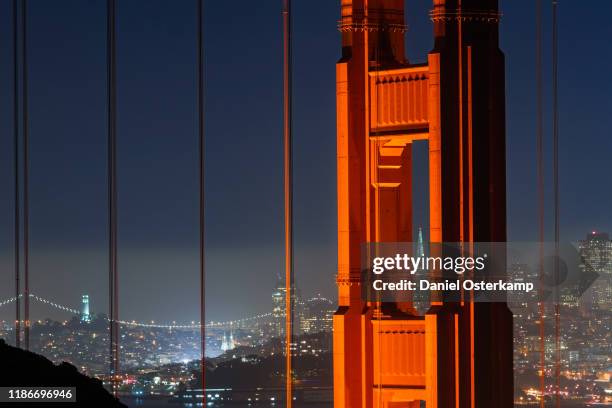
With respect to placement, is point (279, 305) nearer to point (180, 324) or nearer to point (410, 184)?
point (180, 324)

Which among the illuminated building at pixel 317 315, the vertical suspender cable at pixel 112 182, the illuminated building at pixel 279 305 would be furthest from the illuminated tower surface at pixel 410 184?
the illuminated building at pixel 279 305

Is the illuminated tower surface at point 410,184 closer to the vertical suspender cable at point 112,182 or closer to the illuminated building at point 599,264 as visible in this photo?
the illuminated building at point 599,264

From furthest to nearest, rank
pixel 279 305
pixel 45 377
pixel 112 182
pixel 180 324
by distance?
pixel 180 324 → pixel 279 305 → pixel 112 182 → pixel 45 377

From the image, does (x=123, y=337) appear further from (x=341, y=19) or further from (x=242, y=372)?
(x=341, y=19)

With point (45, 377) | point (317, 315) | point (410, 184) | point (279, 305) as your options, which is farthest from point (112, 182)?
point (279, 305)

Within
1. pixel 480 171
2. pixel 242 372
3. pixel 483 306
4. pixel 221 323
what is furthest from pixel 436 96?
pixel 242 372

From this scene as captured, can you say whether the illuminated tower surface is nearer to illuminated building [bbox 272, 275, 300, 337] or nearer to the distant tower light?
illuminated building [bbox 272, 275, 300, 337]
